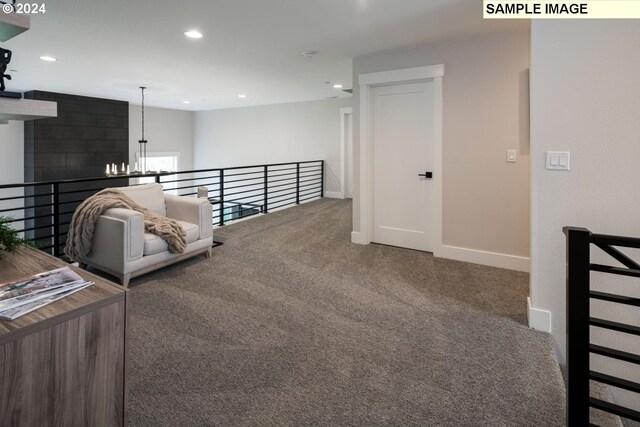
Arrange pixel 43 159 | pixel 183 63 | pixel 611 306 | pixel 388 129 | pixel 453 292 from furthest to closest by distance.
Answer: pixel 43 159, pixel 183 63, pixel 388 129, pixel 453 292, pixel 611 306

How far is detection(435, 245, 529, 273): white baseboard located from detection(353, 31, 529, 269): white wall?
0.03 m

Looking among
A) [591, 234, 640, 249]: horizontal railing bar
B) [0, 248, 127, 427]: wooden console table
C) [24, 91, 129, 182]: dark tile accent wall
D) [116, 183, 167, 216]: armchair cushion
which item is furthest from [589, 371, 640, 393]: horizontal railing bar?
[24, 91, 129, 182]: dark tile accent wall

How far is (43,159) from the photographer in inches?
261

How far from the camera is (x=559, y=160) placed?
2.22 m

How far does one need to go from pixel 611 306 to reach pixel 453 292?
1.04m

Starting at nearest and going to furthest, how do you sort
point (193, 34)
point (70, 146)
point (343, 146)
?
point (193, 34)
point (70, 146)
point (343, 146)

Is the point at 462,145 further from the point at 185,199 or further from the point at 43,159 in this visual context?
the point at 43,159

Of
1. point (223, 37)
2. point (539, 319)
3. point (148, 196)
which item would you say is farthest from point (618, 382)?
point (223, 37)

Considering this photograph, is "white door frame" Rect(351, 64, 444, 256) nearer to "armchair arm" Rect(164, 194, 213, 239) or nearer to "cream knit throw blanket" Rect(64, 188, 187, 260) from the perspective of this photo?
"armchair arm" Rect(164, 194, 213, 239)

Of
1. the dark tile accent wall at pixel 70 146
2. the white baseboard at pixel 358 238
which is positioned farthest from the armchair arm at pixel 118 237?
the dark tile accent wall at pixel 70 146

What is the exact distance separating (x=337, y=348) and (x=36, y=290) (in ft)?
4.93

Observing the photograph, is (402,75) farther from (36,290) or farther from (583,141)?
(36,290)

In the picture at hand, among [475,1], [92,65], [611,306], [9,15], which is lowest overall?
[611,306]

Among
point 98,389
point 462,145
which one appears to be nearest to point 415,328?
point 98,389
